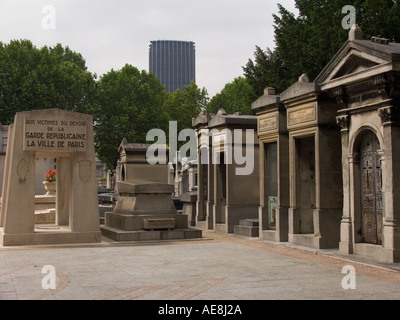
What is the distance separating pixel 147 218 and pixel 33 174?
386 centimetres

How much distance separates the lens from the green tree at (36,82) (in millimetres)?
40688

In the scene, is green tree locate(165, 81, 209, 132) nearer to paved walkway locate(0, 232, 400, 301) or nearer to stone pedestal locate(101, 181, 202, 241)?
stone pedestal locate(101, 181, 202, 241)

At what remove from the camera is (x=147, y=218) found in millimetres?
16312

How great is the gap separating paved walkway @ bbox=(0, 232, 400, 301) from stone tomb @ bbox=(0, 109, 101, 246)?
0.77 metres

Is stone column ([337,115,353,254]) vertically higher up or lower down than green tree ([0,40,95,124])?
lower down

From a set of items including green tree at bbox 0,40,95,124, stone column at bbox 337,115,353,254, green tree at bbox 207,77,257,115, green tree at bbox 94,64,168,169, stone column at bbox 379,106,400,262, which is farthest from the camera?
green tree at bbox 207,77,257,115

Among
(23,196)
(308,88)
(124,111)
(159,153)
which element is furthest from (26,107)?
(308,88)

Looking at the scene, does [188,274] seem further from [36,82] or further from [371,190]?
[36,82]

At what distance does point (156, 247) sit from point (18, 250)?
3.69m

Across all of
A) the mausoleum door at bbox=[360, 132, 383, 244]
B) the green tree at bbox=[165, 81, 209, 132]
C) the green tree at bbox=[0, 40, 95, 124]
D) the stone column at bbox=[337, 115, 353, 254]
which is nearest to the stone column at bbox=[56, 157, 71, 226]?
the stone column at bbox=[337, 115, 353, 254]

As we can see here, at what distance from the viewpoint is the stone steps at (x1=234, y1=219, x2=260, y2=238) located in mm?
17078

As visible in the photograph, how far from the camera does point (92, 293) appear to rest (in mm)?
7820

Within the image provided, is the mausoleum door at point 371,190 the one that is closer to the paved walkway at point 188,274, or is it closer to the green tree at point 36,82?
the paved walkway at point 188,274
